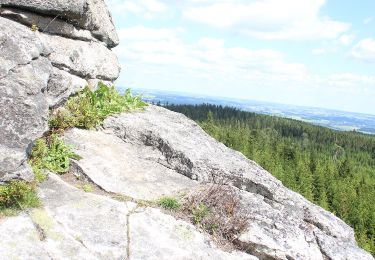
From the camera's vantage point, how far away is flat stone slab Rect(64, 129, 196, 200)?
12172 mm

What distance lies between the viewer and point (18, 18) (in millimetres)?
14125

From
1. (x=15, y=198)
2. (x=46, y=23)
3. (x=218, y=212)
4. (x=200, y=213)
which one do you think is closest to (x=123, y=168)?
(x=200, y=213)

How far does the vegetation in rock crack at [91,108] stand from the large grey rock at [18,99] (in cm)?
Result: 227

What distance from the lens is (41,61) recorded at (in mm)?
12164

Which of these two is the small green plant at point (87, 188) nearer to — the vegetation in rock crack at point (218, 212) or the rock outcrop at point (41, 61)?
the rock outcrop at point (41, 61)

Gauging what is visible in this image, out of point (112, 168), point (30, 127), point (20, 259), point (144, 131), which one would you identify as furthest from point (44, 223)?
point (144, 131)

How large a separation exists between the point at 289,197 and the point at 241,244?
11.0 feet

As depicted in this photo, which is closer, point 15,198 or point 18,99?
point 15,198

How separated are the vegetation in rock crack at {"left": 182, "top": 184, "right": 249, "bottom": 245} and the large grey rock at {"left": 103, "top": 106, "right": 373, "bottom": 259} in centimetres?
26

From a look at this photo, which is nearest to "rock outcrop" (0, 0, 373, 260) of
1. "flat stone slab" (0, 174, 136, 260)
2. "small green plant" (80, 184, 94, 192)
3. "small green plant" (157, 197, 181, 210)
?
"flat stone slab" (0, 174, 136, 260)

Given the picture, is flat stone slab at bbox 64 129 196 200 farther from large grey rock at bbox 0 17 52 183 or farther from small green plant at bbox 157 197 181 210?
large grey rock at bbox 0 17 52 183

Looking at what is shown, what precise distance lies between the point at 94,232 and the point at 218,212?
11.6ft

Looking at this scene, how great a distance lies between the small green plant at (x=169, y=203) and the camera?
1156 centimetres

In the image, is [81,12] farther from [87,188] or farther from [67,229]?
[67,229]
